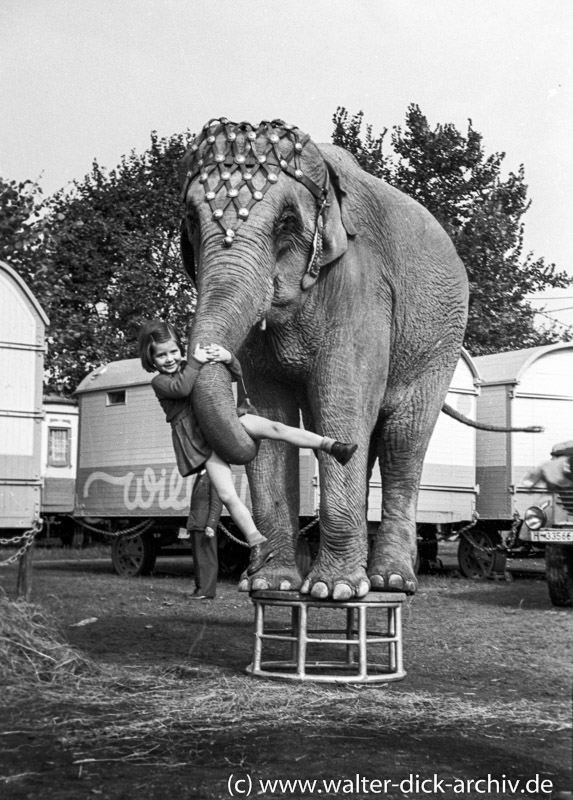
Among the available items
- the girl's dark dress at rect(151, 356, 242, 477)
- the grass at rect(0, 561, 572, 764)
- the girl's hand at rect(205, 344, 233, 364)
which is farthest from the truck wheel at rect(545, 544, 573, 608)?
the girl's hand at rect(205, 344, 233, 364)

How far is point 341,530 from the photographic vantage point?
6.01 metres

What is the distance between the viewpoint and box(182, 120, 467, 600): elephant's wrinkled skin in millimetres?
5520

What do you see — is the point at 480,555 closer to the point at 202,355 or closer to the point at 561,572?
the point at 561,572

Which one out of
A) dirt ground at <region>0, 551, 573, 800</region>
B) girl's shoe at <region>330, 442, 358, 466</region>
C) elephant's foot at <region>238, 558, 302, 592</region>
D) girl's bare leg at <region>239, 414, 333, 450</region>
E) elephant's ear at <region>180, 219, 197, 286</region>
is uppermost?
elephant's ear at <region>180, 219, 197, 286</region>

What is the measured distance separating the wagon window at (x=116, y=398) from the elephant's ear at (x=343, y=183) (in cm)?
1178

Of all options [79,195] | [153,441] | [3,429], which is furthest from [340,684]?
[79,195]

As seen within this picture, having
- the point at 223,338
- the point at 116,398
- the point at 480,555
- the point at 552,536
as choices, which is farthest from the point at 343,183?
the point at 480,555

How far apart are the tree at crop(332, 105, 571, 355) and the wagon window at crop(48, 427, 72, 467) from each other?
357 inches

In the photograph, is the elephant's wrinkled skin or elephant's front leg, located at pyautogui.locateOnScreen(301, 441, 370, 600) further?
elephant's front leg, located at pyautogui.locateOnScreen(301, 441, 370, 600)

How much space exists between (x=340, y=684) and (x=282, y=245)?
7.06 ft

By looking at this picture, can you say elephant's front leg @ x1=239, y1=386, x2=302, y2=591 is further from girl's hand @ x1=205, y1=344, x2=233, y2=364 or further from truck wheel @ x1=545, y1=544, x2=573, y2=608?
truck wheel @ x1=545, y1=544, x2=573, y2=608

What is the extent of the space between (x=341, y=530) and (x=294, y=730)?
1.51 meters

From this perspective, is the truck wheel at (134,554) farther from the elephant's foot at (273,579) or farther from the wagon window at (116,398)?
the elephant's foot at (273,579)

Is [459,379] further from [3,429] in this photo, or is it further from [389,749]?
[389,749]
